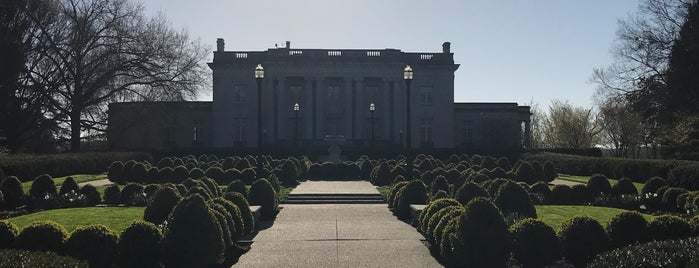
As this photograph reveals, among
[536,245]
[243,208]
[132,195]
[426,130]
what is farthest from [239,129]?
[536,245]

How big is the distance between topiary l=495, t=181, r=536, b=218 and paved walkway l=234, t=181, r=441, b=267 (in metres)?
2.32

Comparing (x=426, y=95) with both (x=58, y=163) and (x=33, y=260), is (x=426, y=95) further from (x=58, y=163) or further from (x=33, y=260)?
(x=33, y=260)

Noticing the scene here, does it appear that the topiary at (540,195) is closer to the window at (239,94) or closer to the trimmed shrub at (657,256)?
the trimmed shrub at (657,256)

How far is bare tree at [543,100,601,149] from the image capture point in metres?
71.8

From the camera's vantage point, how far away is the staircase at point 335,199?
23.2 metres

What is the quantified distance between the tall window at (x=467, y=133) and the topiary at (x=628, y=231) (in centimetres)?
6058

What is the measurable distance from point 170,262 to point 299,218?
26.2ft

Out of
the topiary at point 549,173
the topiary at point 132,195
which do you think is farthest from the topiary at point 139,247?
the topiary at point 549,173

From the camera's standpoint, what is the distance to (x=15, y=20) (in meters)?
39.1

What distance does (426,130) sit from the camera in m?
70.0

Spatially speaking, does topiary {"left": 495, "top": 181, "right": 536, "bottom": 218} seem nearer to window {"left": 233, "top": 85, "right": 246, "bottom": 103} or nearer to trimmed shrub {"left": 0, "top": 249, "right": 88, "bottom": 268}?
trimmed shrub {"left": 0, "top": 249, "right": 88, "bottom": 268}

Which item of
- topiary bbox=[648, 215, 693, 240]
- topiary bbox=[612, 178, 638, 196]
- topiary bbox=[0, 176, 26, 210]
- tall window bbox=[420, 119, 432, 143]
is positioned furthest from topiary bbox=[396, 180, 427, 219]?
tall window bbox=[420, 119, 432, 143]

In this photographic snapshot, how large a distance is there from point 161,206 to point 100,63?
102 feet

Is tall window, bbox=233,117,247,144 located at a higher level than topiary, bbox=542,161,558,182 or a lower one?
higher
